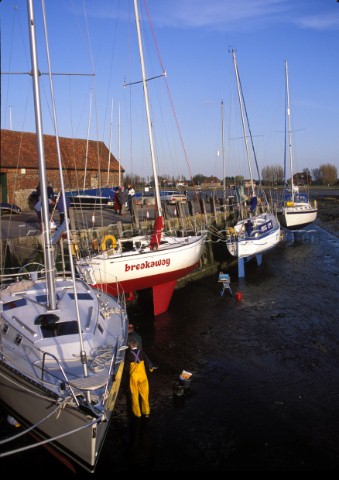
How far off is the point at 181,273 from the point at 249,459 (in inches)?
372

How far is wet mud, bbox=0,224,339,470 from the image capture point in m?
7.76

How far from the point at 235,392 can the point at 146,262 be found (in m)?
6.35

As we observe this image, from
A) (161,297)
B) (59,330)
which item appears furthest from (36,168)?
(59,330)

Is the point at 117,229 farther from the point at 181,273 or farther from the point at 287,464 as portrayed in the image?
the point at 287,464

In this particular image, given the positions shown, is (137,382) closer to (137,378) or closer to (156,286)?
(137,378)

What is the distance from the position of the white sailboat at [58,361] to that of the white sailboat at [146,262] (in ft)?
11.5

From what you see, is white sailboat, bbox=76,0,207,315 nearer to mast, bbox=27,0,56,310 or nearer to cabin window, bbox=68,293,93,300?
cabin window, bbox=68,293,93,300

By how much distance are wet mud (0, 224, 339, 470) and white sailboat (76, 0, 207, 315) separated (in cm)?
124

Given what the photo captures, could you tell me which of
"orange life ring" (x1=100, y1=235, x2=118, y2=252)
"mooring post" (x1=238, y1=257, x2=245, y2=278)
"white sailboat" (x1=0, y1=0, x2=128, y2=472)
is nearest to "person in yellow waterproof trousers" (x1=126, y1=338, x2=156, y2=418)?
"white sailboat" (x1=0, y1=0, x2=128, y2=472)

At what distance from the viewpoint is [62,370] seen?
7.00m

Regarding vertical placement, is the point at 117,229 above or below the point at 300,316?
above

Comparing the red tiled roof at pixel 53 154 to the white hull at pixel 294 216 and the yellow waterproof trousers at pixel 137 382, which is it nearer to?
the white hull at pixel 294 216

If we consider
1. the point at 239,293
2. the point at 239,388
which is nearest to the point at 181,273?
the point at 239,293

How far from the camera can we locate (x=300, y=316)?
51.5 feet
